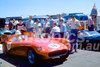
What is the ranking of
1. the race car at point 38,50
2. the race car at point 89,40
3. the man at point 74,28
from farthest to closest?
the race car at point 89,40 < the man at point 74,28 < the race car at point 38,50

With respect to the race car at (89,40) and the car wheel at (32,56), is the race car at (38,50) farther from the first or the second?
the race car at (89,40)

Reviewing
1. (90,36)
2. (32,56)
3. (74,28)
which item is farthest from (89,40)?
(32,56)

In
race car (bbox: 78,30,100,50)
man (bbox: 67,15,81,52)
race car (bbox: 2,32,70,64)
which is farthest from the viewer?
race car (bbox: 78,30,100,50)

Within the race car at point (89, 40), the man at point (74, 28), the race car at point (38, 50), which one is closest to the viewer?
the race car at point (38, 50)

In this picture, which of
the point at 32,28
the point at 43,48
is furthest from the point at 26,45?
the point at 32,28

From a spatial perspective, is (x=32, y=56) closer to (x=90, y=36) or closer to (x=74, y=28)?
(x=74, y=28)

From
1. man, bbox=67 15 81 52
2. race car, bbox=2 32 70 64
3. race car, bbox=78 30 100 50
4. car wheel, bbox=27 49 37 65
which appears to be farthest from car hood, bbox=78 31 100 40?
car wheel, bbox=27 49 37 65

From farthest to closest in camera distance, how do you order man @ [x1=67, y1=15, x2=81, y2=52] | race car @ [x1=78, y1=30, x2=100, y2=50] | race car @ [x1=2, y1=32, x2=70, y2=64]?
race car @ [x1=78, y1=30, x2=100, y2=50], man @ [x1=67, y1=15, x2=81, y2=52], race car @ [x1=2, y1=32, x2=70, y2=64]

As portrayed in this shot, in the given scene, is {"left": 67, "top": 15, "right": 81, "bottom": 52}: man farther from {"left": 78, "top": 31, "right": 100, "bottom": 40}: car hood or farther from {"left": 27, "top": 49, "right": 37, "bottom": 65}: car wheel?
{"left": 27, "top": 49, "right": 37, "bottom": 65}: car wheel

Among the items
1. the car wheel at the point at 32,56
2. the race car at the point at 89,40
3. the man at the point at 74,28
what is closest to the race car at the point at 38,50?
the car wheel at the point at 32,56

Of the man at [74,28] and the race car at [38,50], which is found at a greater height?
the man at [74,28]

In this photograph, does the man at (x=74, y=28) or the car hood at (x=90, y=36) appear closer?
the man at (x=74, y=28)

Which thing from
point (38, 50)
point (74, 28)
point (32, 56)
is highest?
point (74, 28)

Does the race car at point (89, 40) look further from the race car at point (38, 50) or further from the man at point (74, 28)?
the race car at point (38, 50)
